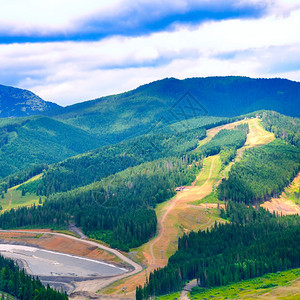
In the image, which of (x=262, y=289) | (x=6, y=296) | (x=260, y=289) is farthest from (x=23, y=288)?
(x=262, y=289)

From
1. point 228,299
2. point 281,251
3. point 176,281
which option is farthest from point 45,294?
point 281,251

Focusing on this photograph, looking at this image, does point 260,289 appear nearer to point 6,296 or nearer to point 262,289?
point 262,289

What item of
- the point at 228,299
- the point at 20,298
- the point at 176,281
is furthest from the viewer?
the point at 176,281

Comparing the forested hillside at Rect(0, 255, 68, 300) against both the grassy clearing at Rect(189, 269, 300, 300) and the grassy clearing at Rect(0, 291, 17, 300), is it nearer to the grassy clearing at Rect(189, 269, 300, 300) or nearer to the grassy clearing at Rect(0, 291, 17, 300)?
the grassy clearing at Rect(0, 291, 17, 300)

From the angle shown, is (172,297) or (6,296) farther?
(172,297)

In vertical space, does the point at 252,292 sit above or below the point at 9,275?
below

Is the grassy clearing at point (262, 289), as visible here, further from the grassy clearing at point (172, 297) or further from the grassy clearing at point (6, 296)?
the grassy clearing at point (6, 296)

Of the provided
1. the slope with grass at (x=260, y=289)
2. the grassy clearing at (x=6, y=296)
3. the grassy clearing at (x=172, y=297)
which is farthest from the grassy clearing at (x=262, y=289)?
the grassy clearing at (x=6, y=296)

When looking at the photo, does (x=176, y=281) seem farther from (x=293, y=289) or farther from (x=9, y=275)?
(x=9, y=275)
